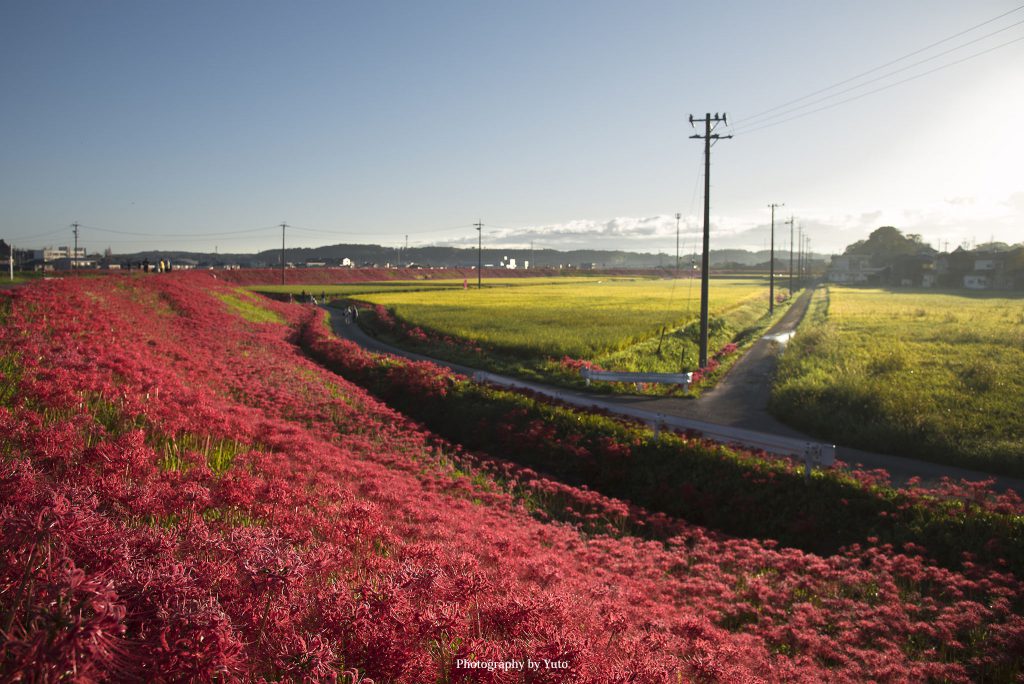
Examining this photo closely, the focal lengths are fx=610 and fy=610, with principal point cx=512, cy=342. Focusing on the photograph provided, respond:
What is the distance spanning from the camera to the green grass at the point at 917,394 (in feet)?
47.6

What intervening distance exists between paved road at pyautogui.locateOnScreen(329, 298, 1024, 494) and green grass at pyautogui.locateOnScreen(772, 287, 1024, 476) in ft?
1.65

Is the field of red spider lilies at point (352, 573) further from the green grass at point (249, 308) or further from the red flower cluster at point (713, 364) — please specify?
the green grass at point (249, 308)

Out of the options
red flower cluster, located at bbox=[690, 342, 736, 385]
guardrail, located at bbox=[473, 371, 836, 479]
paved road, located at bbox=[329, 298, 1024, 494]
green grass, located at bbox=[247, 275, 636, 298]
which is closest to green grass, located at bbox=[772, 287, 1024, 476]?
paved road, located at bbox=[329, 298, 1024, 494]

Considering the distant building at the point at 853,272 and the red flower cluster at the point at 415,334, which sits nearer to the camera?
the red flower cluster at the point at 415,334

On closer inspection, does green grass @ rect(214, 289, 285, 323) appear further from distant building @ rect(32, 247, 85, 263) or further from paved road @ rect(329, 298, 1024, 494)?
distant building @ rect(32, 247, 85, 263)

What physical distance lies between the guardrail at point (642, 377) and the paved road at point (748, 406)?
25.6 inches

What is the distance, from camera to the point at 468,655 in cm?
346

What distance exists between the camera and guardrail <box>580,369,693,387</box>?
2200cm

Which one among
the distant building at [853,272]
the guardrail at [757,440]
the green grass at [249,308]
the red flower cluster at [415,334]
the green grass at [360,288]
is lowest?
the guardrail at [757,440]

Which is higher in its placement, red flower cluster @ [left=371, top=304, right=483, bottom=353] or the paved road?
red flower cluster @ [left=371, top=304, right=483, bottom=353]

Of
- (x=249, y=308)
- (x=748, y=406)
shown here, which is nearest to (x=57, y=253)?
(x=249, y=308)

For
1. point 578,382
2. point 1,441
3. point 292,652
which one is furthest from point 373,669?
Result: point 578,382

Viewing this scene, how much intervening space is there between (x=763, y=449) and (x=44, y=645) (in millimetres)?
13222

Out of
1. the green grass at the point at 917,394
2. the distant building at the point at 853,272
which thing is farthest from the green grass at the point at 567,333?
the distant building at the point at 853,272
